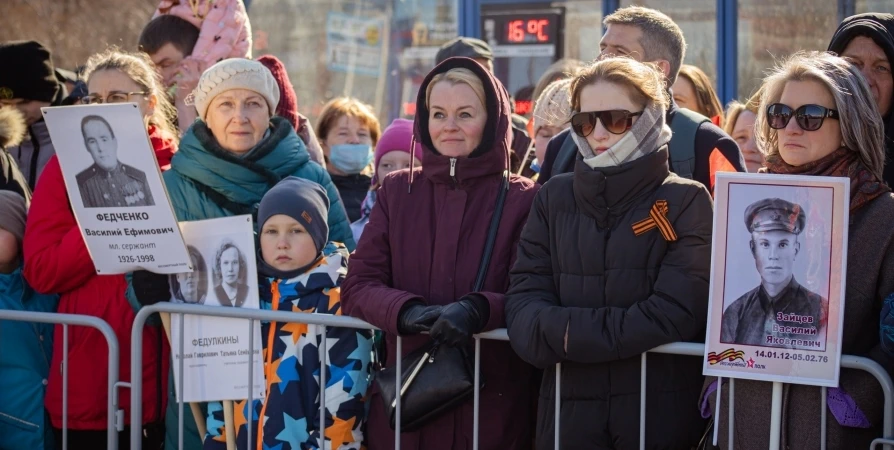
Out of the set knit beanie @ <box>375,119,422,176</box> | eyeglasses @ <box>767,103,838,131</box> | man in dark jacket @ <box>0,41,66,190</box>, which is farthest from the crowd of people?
knit beanie @ <box>375,119,422,176</box>

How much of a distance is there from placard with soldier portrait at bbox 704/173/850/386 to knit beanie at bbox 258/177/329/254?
5.08ft

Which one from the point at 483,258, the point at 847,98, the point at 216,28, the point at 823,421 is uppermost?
the point at 216,28

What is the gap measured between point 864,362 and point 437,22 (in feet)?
20.3

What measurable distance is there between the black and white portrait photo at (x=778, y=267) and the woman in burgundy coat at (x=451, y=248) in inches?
30.6

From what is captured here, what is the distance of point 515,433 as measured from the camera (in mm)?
3857

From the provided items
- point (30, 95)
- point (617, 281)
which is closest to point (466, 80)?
point (617, 281)

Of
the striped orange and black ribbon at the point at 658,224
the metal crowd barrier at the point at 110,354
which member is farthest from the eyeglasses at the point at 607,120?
the metal crowd barrier at the point at 110,354

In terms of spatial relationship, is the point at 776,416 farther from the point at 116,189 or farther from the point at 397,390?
the point at 116,189

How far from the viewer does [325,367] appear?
4.04 m

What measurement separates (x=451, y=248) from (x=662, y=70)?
3.98ft

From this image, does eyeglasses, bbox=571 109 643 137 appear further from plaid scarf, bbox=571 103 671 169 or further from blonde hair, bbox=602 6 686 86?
blonde hair, bbox=602 6 686 86

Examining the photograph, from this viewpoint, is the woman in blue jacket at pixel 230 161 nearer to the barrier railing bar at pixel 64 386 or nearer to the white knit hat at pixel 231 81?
the white knit hat at pixel 231 81

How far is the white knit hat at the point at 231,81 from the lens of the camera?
15.4 ft

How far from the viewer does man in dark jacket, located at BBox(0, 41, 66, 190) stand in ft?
18.8
